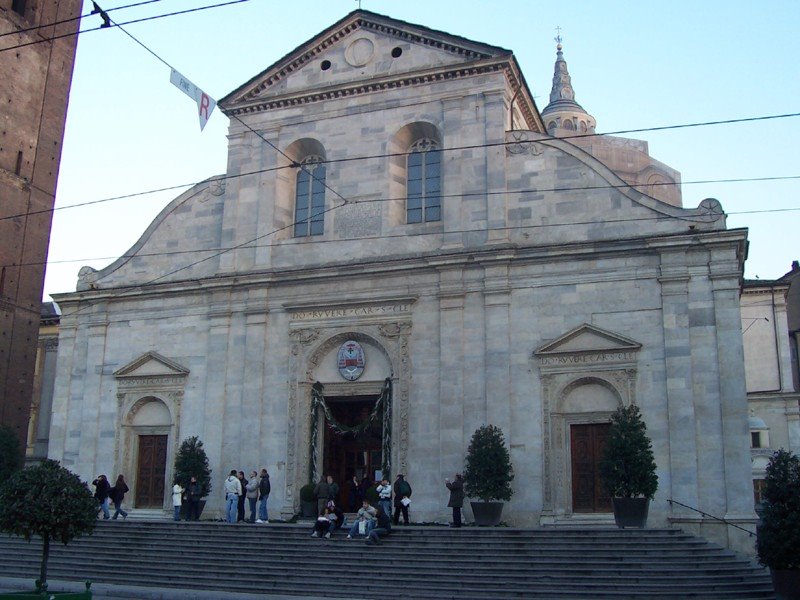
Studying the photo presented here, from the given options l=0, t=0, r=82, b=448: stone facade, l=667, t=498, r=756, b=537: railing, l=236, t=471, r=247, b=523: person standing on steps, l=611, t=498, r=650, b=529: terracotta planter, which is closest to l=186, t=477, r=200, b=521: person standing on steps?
l=236, t=471, r=247, b=523: person standing on steps

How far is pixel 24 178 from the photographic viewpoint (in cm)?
3634

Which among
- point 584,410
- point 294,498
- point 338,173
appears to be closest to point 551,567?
point 584,410

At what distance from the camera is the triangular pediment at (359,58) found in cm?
2823

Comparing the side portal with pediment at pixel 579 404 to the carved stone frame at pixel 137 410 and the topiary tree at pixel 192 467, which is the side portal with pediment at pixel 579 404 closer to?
the topiary tree at pixel 192 467

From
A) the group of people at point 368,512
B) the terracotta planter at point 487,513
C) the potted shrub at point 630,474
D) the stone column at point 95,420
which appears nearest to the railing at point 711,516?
the potted shrub at point 630,474

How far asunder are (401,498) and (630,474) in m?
6.01

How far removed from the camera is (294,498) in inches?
1059

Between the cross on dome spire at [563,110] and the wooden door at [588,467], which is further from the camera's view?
the cross on dome spire at [563,110]

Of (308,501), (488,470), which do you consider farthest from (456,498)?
(308,501)

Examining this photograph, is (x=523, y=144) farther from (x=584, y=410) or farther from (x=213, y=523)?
(x=213, y=523)

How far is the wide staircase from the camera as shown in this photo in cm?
1852

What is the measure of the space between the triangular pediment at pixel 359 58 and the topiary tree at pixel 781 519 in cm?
1468

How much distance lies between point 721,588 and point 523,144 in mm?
13895

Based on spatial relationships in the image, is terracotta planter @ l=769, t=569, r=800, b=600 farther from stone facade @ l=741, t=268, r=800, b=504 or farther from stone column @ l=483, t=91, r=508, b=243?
stone facade @ l=741, t=268, r=800, b=504
